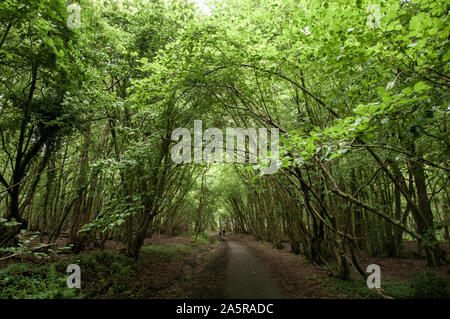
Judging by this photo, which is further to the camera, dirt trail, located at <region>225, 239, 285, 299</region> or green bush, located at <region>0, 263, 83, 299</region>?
dirt trail, located at <region>225, 239, 285, 299</region>

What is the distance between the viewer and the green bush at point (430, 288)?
4883 millimetres

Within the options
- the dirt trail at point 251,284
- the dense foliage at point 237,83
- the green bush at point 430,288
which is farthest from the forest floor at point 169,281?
the dense foliage at point 237,83

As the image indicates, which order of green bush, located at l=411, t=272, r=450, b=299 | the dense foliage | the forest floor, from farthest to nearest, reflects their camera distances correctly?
the forest floor, green bush, located at l=411, t=272, r=450, b=299, the dense foliage

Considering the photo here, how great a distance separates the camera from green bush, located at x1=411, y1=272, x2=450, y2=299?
16.0 ft

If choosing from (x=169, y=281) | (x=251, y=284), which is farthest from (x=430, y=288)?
(x=169, y=281)

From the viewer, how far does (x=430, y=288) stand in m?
5.07

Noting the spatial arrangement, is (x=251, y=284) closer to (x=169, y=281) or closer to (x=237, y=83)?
(x=169, y=281)

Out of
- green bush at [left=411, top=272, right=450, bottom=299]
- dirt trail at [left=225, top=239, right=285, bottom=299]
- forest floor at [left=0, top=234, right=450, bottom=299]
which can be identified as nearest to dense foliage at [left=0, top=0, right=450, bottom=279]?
forest floor at [left=0, top=234, right=450, bottom=299]

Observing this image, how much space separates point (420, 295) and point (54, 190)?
14075 mm

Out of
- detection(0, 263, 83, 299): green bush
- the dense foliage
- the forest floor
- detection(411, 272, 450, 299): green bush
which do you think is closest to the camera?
the dense foliage

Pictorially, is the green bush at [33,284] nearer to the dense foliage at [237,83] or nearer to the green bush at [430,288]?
the dense foliage at [237,83]

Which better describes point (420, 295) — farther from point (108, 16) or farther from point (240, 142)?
point (108, 16)

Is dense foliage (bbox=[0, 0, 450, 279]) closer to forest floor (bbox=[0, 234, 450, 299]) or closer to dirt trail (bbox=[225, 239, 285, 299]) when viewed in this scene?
forest floor (bbox=[0, 234, 450, 299])
